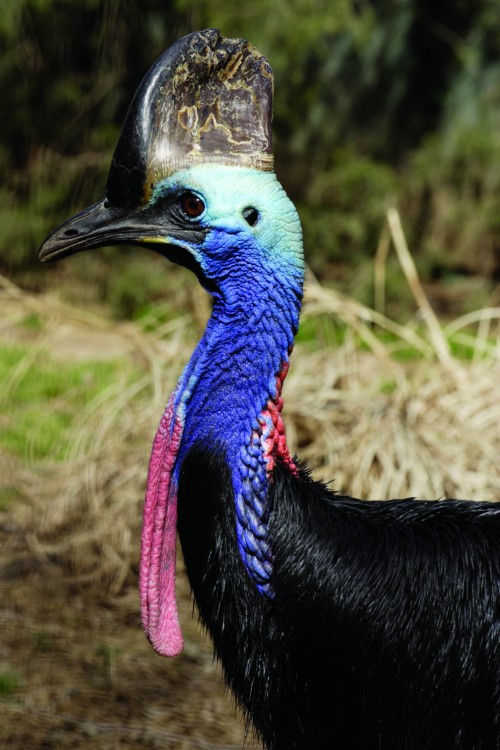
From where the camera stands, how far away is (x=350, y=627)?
6.04ft

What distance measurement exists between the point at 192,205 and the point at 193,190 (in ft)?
0.08

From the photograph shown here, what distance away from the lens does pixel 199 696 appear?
3.06 m

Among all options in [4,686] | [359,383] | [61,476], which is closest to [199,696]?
[4,686]

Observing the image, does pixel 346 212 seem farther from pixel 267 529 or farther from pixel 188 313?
pixel 267 529

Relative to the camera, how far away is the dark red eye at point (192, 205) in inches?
74.1

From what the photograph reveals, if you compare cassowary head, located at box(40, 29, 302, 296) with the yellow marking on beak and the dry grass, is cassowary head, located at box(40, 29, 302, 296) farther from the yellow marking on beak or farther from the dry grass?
the dry grass

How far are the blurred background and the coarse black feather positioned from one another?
1039mm

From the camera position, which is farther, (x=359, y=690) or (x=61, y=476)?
(x=61, y=476)

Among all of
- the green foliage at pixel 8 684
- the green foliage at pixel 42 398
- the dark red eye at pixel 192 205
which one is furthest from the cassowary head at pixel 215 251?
the green foliage at pixel 42 398

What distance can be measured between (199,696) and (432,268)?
18.8 ft

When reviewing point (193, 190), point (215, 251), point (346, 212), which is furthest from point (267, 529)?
point (346, 212)

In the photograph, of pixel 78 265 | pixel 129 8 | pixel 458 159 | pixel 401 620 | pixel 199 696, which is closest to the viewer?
pixel 401 620

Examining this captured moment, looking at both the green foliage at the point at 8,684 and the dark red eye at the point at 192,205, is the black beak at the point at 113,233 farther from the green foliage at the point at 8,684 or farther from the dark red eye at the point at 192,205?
the green foliage at the point at 8,684

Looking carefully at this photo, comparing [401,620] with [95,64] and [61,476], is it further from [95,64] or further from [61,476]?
[95,64]
